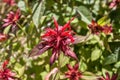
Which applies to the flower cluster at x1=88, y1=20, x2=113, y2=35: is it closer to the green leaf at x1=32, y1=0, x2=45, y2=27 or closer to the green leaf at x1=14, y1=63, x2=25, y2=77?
the green leaf at x1=32, y1=0, x2=45, y2=27

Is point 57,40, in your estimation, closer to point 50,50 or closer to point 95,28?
point 95,28

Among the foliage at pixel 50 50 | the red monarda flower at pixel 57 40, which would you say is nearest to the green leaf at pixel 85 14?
the foliage at pixel 50 50

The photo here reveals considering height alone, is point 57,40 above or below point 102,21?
above

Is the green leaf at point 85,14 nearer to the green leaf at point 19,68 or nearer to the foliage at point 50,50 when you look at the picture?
the foliage at point 50,50

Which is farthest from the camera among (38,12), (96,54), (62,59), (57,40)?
(96,54)

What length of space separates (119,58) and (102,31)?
23cm

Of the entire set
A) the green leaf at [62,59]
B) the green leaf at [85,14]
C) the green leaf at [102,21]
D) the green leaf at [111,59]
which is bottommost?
the green leaf at [111,59]

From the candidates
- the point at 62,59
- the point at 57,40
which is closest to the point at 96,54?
the point at 62,59

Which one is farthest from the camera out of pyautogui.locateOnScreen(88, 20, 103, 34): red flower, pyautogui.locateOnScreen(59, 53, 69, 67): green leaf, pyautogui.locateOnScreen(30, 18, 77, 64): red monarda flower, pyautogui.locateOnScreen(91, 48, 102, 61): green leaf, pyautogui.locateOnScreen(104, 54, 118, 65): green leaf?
pyautogui.locateOnScreen(91, 48, 102, 61): green leaf

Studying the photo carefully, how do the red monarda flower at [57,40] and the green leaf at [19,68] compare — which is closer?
the red monarda flower at [57,40]

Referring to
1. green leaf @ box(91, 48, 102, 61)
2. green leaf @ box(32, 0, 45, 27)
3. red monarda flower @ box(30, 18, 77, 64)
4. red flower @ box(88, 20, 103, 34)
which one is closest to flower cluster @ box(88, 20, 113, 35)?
red flower @ box(88, 20, 103, 34)

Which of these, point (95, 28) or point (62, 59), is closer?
point (62, 59)

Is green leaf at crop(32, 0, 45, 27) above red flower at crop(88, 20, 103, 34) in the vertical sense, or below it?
above

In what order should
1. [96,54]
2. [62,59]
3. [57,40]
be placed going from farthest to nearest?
[96,54]
[62,59]
[57,40]
